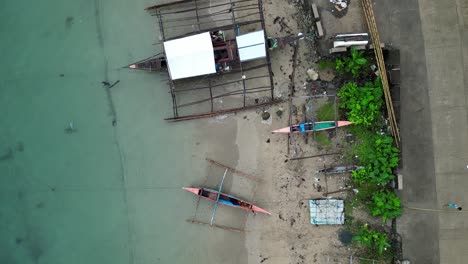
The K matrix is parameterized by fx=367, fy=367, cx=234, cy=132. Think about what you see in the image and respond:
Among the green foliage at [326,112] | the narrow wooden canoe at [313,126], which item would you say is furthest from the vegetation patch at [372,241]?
the green foliage at [326,112]

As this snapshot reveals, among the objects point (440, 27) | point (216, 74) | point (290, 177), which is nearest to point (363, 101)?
point (290, 177)

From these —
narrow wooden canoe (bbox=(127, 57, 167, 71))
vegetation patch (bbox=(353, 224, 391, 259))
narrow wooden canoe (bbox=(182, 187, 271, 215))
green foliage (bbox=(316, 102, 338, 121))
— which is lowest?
vegetation patch (bbox=(353, 224, 391, 259))

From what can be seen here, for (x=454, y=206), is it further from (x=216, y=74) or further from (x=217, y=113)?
(x=216, y=74)

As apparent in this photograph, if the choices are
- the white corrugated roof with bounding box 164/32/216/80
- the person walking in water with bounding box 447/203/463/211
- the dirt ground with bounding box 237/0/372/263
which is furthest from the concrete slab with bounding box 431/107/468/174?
the white corrugated roof with bounding box 164/32/216/80

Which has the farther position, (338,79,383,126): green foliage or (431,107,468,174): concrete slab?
(431,107,468,174): concrete slab

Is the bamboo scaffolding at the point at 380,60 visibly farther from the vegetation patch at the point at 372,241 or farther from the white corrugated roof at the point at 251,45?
the white corrugated roof at the point at 251,45

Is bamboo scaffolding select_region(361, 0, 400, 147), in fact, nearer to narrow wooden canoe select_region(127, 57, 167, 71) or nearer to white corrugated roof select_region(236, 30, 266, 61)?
white corrugated roof select_region(236, 30, 266, 61)
